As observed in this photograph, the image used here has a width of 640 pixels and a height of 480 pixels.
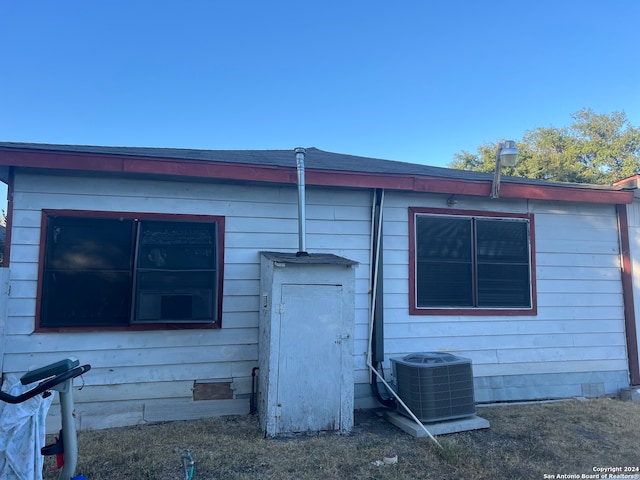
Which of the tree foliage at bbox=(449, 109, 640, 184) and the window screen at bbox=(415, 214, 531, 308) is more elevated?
the tree foliage at bbox=(449, 109, 640, 184)

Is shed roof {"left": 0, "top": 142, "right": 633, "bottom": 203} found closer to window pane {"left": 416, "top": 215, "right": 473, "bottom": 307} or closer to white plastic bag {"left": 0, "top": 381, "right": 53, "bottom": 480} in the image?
window pane {"left": 416, "top": 215, "right": 473, "bottom": 307}

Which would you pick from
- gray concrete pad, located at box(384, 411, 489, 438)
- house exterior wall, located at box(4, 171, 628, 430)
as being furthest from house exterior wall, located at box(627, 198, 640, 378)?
gray concrete pad, located at box(384, 411, 489, 438)

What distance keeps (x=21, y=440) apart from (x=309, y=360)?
7.39ft

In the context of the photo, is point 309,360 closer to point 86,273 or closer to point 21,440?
point 21,440

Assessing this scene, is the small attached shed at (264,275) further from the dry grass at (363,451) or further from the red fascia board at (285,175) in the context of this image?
the dry grass at (363,451)

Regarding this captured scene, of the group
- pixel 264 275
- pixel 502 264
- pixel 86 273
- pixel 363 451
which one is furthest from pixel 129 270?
pixel 502 264

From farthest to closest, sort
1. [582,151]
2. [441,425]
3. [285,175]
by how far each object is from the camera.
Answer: [582,151] → [285,175] → [441,425]

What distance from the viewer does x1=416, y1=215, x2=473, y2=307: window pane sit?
493 centimetres

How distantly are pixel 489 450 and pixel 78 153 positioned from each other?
15.0ft

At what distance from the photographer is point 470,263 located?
5.07m

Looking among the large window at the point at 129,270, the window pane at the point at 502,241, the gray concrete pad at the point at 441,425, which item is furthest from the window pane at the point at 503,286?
the large window at the point at 129,270

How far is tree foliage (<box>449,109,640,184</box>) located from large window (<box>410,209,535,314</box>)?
1846 cm

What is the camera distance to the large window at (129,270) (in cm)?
401

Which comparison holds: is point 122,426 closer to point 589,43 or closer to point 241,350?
point 241,350
